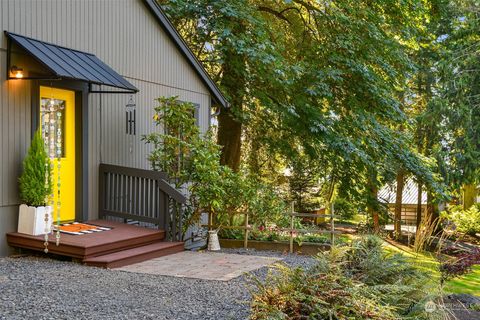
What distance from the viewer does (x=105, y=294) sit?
5727mm

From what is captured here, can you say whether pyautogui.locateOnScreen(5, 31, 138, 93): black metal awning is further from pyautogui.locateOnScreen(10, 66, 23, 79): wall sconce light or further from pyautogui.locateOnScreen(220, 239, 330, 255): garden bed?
pyautogui.locateOnScreen(220, 239, 330, 255): garden bed

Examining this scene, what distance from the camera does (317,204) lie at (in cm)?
2177

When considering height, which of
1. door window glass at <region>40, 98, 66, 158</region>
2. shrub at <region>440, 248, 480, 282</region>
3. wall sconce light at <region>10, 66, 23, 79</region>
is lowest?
shrub at <region>440, 248, 480, 282</region>

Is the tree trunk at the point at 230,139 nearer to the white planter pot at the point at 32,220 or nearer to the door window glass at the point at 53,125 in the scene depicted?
the door window glass at the point at 53,125

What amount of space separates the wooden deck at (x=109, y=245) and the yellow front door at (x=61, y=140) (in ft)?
2.38

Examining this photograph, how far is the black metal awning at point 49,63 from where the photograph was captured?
7430mm

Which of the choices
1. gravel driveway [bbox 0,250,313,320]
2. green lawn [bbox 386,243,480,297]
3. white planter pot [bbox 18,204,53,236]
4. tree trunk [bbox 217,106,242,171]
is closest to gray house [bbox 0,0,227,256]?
white planter pot [bbox 18,204,53,236]

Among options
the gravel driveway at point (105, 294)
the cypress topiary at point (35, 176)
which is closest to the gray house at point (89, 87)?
the cypress topiary at point (35, 176)

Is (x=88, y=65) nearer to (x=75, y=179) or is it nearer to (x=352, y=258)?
(x=75, y=179)

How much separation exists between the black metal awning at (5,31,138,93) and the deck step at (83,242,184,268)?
8.51 ft

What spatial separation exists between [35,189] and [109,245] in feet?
4.40

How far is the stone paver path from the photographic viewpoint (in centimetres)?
716

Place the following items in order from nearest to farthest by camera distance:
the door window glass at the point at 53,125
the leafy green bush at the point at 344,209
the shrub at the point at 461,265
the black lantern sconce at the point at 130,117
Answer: the shrub at the point at 461,265
the door window glass at the point at 53,125
the black lantern sconce at the point at 130,117
the leafy green bush at the point at 344,209

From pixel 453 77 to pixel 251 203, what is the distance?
777 cm
